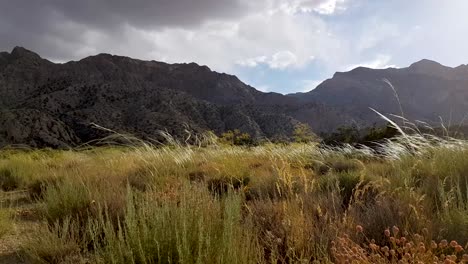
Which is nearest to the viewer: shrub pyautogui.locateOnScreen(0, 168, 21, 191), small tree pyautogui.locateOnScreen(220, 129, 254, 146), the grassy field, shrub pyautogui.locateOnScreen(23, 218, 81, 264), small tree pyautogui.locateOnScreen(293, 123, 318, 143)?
the grassy field

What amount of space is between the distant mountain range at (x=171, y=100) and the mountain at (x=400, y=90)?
406 mm

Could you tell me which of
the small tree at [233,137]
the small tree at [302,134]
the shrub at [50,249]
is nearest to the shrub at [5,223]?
the shrub at [50,249]

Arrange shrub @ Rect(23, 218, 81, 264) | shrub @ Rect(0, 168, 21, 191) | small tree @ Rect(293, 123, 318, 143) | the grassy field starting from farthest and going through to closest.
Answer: small tree @ Rect(293, 123, 318, 143), shrub @ Rect(0, 168, 21, 191), shrub @ Rect(23, 218, 81, 264), the grassy field

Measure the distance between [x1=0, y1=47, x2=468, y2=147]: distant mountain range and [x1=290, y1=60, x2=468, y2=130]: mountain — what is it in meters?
0.41

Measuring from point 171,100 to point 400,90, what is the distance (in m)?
102

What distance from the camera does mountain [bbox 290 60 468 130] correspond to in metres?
123

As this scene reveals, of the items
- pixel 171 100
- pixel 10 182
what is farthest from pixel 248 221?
pixel 171 100

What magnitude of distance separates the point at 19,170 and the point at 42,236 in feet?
24.8

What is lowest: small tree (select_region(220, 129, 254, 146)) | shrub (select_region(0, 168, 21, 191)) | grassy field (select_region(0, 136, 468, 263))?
shrub (select_region(0, 168, 21, 191))

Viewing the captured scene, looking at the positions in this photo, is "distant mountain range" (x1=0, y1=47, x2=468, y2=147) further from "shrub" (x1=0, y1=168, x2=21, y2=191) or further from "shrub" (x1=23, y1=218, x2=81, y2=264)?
"shrub" (x1=23, y1=218, x2=81, y2=264)

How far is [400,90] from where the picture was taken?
14312 centimetres

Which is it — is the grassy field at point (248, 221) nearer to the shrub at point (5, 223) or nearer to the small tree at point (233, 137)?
the shrub at point (5, 223)

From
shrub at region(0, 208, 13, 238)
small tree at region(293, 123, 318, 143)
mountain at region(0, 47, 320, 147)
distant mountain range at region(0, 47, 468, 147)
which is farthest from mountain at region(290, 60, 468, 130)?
shrub at region(0, 208, 13, 238)

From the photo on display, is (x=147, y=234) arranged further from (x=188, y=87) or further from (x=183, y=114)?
(x=188, y=87)
